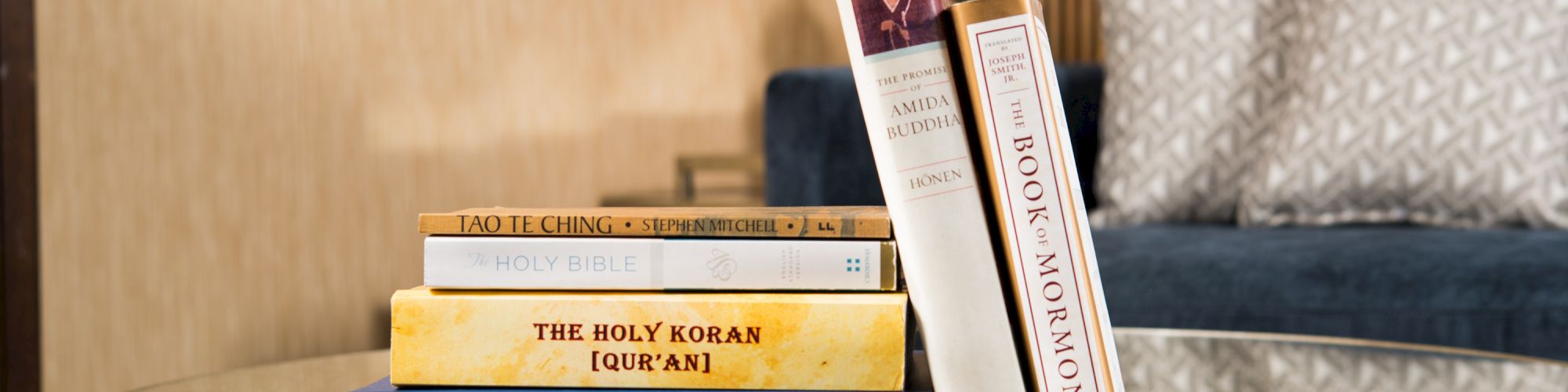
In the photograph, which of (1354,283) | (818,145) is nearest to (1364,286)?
(1354,283)

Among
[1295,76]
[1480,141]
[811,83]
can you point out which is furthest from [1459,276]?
[811,83]

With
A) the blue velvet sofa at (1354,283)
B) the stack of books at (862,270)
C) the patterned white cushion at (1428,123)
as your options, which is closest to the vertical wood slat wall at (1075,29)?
the patterned white cushion at (1428,123)

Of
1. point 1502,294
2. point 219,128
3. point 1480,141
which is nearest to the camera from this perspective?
point 1502,294

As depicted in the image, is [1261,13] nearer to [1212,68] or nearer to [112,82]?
[1212,68]

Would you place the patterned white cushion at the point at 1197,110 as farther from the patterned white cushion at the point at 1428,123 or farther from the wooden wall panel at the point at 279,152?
the wooden wall panel at the point at 279,152

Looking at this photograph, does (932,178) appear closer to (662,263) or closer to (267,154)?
(662,263)

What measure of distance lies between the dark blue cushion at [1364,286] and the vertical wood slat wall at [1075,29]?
1.50 meters

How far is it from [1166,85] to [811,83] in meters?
0.47

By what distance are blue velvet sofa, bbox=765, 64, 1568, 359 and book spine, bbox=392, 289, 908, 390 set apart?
2.12 ft

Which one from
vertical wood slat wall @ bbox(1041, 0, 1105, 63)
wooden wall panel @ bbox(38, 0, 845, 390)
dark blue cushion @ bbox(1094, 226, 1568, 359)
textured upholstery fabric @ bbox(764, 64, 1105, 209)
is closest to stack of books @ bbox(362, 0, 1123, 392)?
dark blue cushion @ bbox(1094, 226, 1568, 359)

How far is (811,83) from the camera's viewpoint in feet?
4.37

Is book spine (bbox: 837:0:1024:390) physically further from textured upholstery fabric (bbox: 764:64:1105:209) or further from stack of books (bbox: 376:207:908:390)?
textured upholstery fabric (bbox: 764:64:1105:209)

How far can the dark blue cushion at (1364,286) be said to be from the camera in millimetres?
873

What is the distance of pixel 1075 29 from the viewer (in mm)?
2535
